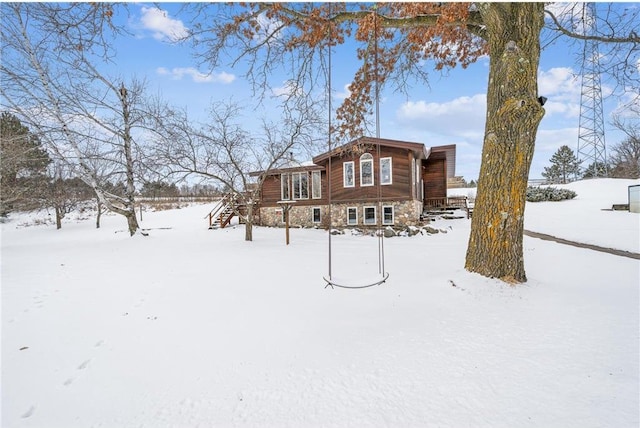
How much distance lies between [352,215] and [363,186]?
1669mm

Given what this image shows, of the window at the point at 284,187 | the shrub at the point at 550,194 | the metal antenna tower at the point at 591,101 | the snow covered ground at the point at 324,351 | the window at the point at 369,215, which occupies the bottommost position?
the snow covered ground at the point at 324,351

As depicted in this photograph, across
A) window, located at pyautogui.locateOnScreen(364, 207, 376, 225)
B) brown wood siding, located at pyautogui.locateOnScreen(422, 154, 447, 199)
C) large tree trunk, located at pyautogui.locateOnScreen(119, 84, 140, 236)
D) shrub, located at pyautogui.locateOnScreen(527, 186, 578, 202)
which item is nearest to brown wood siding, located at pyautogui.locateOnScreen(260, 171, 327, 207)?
window, located at pyautogui.locateOnScreen(364, 207, 376, 225)

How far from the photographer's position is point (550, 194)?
63.7ft

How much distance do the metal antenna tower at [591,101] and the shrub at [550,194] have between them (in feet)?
14.1

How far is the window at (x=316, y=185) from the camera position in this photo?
16766 mm

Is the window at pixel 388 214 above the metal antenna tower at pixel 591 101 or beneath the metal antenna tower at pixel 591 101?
beneath

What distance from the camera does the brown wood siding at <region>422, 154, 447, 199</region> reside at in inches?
722

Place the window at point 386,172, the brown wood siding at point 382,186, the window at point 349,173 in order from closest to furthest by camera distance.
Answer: the brown wood siding at point 382,186 → the window at point 386,172 → the window at point 349,173

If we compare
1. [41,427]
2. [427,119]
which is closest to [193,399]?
[41,427]

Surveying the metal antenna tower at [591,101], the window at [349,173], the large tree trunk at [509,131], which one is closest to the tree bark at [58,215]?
the window at [349,173]

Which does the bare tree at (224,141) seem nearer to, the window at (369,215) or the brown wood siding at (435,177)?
the window at (369,215)

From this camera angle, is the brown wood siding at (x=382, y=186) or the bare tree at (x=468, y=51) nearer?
the bare tree at (x=468, y=51)

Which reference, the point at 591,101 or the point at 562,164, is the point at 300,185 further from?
the point at 562,164

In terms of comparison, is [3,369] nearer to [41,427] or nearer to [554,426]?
[41,427]
